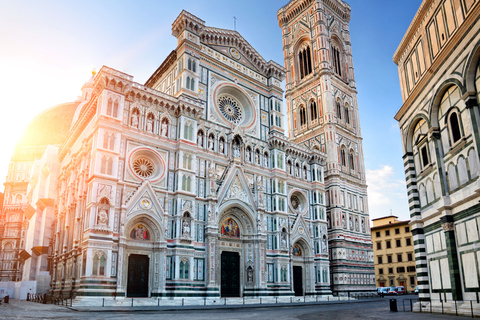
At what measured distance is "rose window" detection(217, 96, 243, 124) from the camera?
1532 inches

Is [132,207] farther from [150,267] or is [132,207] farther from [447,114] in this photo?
[447,114]

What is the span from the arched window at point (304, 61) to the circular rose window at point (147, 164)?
31857 millimetres

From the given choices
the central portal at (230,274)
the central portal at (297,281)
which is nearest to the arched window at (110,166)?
the central portal at (230,274)

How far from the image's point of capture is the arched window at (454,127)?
54.3ft

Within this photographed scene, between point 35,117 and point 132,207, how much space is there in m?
48.2

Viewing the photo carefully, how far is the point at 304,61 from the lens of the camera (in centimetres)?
5709

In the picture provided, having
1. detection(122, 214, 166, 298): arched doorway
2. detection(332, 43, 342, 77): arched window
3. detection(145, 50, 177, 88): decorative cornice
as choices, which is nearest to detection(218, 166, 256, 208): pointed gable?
detection(122, 214, 166, 298): arched doorway

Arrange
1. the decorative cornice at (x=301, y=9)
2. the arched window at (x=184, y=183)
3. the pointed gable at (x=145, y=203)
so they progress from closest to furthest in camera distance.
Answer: the pointed gable at (x=145, y=203), the arched window at (x=184, y=183), the decorative cornice at (x=301, y=9)

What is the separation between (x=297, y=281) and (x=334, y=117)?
22.2m

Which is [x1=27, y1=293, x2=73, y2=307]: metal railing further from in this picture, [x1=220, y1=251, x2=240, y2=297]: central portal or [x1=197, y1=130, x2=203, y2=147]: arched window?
[x1=197, y1=130, x2=203, y2=147]: arched window

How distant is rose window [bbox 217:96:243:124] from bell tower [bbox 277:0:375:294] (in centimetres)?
1466

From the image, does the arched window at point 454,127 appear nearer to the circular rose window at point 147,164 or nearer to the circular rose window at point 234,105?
the circular rose window at point 147,164

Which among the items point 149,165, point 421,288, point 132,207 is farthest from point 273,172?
point 421,288

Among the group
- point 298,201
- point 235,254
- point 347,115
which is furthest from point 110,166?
point 347,115
